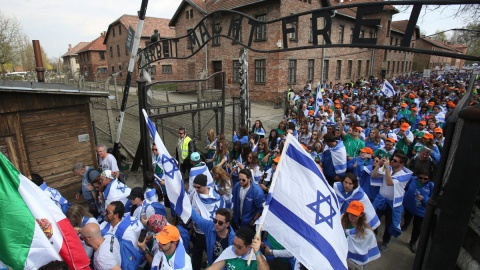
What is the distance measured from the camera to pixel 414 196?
4531 mm

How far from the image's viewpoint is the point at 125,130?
12188 millimetres

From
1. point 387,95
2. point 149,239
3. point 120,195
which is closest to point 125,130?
point 120,195

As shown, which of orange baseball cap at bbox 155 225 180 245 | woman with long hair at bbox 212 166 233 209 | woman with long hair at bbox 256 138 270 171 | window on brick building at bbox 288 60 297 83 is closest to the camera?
orange baseball cap at bbox 155 225 180 245

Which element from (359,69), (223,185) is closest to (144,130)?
(223,185)

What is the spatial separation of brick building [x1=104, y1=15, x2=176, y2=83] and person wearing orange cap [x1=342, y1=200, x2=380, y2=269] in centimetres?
3279

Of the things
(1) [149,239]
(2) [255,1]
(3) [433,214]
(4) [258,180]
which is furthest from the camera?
(2) [255,1]

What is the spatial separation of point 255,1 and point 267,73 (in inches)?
195

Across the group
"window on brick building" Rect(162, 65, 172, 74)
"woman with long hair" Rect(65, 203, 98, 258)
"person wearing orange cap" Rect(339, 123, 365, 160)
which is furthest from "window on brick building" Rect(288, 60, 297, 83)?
"woman with long hair" Rect(65, 203, 98, 258)

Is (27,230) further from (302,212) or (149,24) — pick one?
(149,24)

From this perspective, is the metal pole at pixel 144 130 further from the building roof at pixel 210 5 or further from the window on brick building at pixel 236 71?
the window on brick building at pixel 236 71

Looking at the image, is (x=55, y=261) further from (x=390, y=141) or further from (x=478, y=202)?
(x=390, y=141)

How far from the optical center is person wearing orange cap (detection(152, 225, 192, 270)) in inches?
116

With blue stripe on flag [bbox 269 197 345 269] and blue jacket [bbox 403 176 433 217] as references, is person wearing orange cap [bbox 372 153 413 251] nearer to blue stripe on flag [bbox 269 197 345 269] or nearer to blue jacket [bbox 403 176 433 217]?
blue jacket [bbox 403 176 433 217]

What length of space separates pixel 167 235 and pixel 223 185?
75.6 inches
